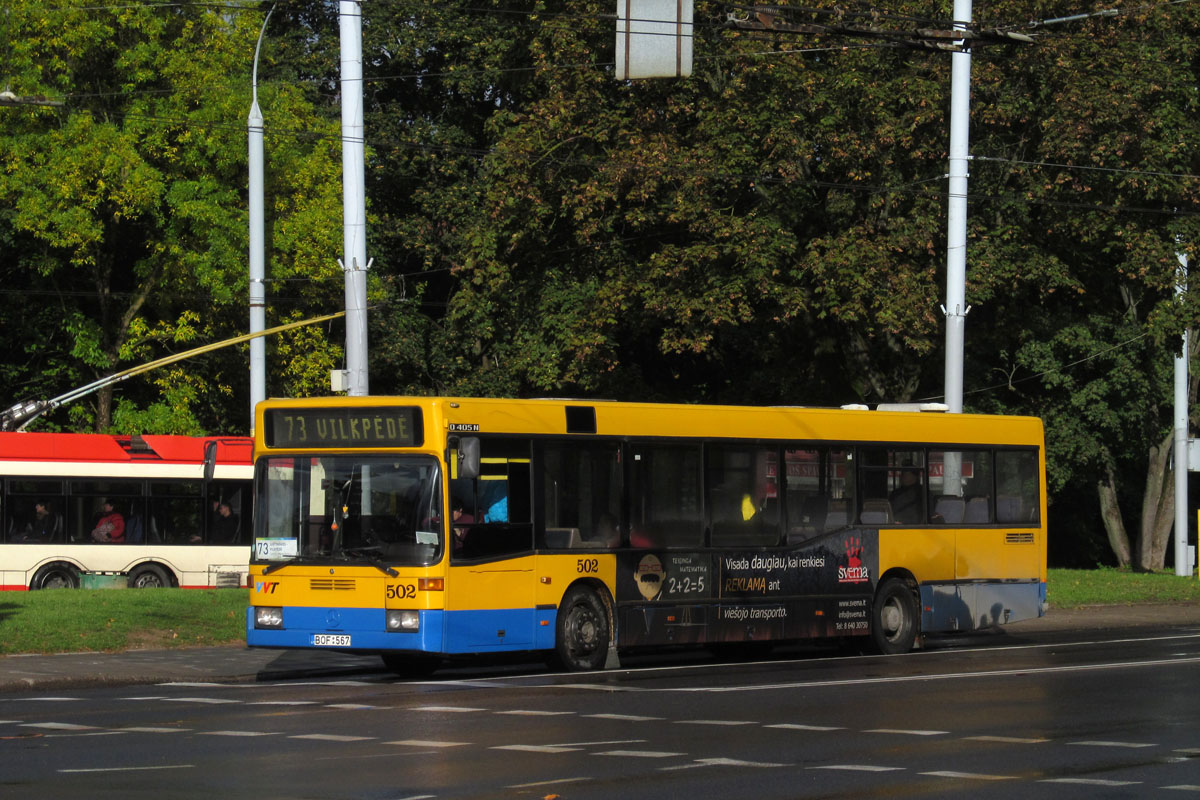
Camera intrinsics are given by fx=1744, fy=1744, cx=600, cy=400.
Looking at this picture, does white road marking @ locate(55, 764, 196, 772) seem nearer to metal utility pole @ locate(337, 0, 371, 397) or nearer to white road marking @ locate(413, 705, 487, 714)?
white road marking @ locate(413, 705, 487, 714)

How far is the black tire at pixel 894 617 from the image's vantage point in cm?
2006

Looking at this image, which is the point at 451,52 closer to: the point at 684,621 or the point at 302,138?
the point at 302,138

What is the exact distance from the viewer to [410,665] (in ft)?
59.2

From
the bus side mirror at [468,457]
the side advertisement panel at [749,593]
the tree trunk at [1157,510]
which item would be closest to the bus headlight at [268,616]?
the bus side mirror at [468,457]

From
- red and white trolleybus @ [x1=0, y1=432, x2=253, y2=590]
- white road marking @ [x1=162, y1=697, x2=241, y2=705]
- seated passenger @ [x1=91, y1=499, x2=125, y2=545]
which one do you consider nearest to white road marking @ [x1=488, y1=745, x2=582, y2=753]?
white road marking @ [x1=162, y1=697, x2=241, y2=705]

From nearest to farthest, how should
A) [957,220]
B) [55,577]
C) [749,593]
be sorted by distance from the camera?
[749,593]
[957,220]
[55,577]

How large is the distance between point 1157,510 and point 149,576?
77.9ft

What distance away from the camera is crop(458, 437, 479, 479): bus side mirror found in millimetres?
15961

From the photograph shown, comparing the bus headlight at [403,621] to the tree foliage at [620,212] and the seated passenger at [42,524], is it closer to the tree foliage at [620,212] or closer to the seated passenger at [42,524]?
the tree foliage at [620,212]

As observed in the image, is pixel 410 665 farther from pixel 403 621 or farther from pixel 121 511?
pixel 121 511

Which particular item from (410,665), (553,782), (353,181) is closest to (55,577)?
(353,181)

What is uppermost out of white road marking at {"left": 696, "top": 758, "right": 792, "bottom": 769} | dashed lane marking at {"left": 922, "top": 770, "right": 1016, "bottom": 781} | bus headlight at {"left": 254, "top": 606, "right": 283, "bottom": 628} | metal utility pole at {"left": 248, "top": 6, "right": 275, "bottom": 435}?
metal utility pole at {"left": 248, "top": 6, "right": 275, "bottom": 435}

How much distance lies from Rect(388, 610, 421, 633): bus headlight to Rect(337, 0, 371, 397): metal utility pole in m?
7.56

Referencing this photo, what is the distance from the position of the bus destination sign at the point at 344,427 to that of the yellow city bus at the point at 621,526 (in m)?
0.02
